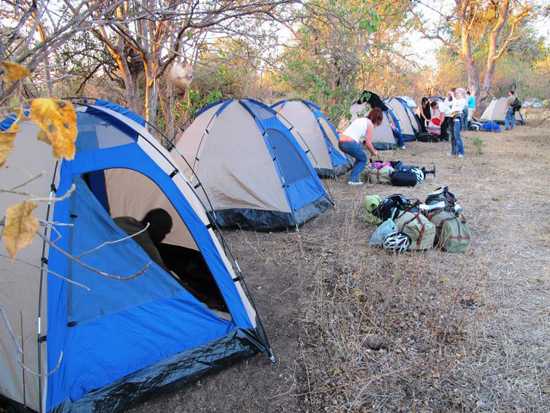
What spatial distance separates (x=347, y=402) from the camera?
263 centimetres

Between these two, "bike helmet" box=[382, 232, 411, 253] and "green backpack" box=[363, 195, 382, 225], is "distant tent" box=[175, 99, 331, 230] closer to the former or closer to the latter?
"green backpack" box=[363, 195, 382, 225]

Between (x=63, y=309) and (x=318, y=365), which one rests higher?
(x=63, y=309)

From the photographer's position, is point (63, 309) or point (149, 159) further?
point (149, 159)

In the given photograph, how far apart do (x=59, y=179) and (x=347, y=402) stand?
217 cm

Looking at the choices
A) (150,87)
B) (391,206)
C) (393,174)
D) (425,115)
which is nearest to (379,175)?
(393,174)

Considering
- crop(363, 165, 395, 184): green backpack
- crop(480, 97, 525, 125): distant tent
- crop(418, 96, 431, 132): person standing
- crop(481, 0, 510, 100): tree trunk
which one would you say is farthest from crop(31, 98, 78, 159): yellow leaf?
crop(480, 97, 525, 125): distant tent

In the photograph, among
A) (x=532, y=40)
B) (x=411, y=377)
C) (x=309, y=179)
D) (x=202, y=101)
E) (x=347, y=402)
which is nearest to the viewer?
(x=347, y=402)

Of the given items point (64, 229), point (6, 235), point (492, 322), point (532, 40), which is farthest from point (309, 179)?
point (532, 40)

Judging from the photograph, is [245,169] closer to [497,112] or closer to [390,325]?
[390,325]

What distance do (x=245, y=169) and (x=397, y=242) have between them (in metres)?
2.05

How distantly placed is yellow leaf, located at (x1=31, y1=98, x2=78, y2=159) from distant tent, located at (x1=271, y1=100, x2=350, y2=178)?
24.1 ft

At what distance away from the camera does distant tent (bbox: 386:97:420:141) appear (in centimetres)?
1354

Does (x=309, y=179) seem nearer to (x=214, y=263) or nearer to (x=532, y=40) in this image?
(x=214, y=263)

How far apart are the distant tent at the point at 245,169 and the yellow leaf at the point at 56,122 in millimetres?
4614
